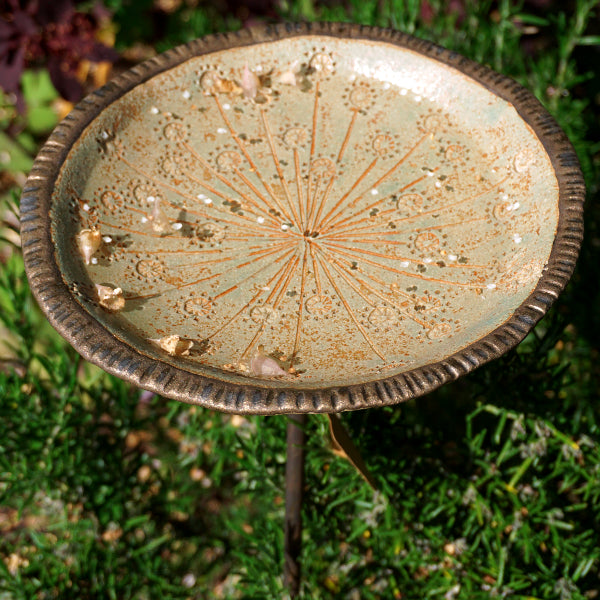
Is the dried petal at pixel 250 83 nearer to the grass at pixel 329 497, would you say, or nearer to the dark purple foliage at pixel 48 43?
the grass at pixel 329 497

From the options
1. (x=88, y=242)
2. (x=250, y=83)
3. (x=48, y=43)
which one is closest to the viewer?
(x=88, y=242)

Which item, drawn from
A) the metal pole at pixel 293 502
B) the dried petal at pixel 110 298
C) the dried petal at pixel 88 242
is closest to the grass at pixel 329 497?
the metal pole at pixel 293 502

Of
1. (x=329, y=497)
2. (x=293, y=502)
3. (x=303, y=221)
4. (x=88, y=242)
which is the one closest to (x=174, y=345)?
(x=88, y=242)

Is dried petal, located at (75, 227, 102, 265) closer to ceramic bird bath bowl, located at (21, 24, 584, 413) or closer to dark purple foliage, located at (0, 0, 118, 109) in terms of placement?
ceramic bird bath bowl, located at (21, 24, 584, 413)

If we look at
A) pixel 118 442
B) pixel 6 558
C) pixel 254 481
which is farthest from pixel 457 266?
pixel 6 558

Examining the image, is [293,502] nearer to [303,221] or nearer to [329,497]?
[329,497]

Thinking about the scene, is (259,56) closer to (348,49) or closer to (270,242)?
(348,49)

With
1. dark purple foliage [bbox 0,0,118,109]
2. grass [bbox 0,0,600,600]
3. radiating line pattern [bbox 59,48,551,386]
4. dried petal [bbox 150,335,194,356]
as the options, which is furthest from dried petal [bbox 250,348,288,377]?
dark purple foliage [bbox 0,0,118,109]
